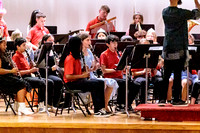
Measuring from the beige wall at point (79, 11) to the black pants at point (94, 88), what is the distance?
4.17 m

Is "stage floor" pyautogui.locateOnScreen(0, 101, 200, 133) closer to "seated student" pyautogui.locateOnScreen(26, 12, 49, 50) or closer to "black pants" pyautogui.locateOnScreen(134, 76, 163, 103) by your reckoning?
"black pants" pyautogui.locateOnScreen(134, 76, 163, 103)

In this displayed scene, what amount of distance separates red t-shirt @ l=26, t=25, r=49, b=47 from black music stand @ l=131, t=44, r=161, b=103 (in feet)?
7.47

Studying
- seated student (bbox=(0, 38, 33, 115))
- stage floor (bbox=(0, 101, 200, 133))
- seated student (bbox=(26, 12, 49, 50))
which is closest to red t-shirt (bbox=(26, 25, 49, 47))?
seated student (bbox=(26, 12, 49, 50))

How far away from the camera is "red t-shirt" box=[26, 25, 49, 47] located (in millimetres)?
7645

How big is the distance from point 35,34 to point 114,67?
6.45 feet

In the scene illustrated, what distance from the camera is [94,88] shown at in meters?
5.81

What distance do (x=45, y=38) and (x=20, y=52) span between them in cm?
48

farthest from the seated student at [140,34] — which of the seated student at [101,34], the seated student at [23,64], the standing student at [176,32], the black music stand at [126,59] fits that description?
the standing student at [176,32]

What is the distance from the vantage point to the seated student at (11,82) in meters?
5.82

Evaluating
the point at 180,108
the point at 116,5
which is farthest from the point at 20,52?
the point at 116,5

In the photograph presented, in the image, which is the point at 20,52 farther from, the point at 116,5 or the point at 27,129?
the point at 116,5

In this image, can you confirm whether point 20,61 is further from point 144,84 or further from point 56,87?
point 144,84

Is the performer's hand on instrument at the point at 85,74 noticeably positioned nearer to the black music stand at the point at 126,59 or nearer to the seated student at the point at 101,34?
the black music stand at the point at 126,59

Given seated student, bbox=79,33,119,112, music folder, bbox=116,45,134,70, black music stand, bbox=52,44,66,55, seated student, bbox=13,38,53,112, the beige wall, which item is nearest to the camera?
music folder, bbox=116,45,134,70
